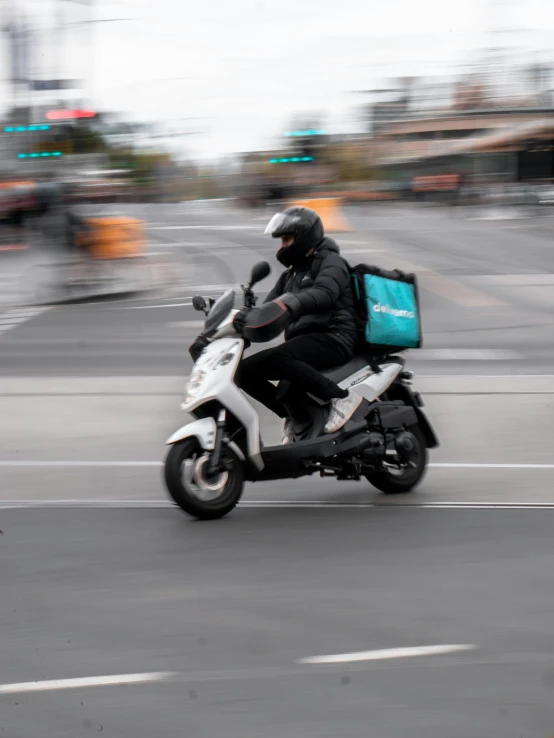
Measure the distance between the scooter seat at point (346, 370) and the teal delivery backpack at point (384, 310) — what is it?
9 centimetres

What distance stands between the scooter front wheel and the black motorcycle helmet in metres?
1.20

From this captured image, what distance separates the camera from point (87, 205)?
26.6m

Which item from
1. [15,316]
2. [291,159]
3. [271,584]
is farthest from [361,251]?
[291,159]

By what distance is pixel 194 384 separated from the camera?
7.20m

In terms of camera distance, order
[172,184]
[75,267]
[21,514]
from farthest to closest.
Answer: [172,184]
[75,267]
[21,514]

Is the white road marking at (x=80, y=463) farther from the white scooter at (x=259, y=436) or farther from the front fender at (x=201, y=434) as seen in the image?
the front fender at (x=201, y=434)

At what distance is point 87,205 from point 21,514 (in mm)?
19742

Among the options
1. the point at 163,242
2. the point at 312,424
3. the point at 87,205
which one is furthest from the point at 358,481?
the point at 163,242

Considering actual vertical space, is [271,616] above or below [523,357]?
above

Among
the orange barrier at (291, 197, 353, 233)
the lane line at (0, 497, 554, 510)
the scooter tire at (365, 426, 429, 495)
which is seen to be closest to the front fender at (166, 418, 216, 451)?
the lane line at (0, 497, 554, 510)

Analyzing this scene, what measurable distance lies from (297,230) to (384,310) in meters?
0.67

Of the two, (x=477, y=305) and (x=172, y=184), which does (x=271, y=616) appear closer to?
(x=477, y=305)

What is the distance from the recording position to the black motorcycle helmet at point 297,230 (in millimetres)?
7398

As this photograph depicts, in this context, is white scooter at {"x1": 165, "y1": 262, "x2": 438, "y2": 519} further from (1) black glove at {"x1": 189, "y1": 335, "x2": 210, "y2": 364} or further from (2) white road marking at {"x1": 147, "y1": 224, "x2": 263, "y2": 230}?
(2) white road marking at {"x1": 147, "y1": 224, "x2": 263, "y2": 230}
